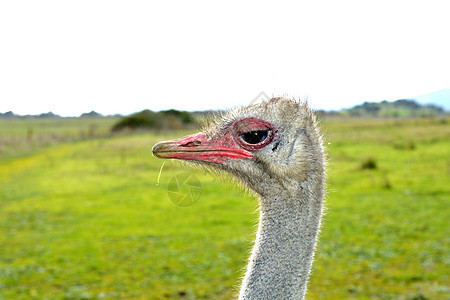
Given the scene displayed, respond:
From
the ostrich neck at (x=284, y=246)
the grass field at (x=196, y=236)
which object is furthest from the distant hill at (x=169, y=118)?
the ostrich neck at (x=284, y=246)

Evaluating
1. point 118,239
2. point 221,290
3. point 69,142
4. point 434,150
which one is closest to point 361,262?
point 221,290

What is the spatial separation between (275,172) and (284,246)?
0.94 feet

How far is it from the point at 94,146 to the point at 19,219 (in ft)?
65.8

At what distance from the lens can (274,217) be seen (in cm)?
210

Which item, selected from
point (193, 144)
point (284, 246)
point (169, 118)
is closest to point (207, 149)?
point (193, 144)

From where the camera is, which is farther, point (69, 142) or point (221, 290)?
point (69, 142)

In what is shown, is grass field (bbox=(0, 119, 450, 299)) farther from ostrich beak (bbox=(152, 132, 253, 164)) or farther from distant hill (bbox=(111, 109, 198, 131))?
ostrich beak (bbox=(152, 132, 253, 164))

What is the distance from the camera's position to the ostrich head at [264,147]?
211 centimetres

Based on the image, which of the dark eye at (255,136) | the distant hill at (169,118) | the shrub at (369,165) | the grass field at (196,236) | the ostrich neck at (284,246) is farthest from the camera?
the shrub at (369,165)

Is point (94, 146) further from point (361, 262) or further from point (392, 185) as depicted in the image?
point (361, 262)

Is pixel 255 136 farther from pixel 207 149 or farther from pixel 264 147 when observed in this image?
pixel 207 149

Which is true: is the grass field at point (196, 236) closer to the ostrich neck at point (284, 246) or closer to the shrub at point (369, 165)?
the shrub at point (369, 165)

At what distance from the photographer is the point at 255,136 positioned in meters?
2.15

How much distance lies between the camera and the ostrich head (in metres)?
2.11
